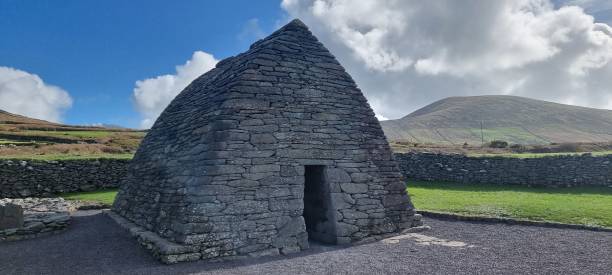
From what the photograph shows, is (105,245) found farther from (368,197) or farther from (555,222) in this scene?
(555,222)

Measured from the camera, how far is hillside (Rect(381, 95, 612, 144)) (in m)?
86.4

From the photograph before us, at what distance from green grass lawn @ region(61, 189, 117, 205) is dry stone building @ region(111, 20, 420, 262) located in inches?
278

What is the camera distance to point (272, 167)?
878 centimetres

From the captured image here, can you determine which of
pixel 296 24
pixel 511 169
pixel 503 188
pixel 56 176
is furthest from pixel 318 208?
pixel 56 176

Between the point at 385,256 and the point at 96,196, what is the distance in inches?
631

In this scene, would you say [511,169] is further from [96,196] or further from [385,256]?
[96,196]

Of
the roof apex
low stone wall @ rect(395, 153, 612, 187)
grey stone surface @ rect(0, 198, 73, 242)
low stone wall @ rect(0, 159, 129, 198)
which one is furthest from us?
low stone wall @ rect(395, 153, 612, 187)

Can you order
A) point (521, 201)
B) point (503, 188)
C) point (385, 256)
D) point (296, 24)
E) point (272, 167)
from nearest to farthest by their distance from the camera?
point (385, 256), point (272, 167), point (296, 24), point (521, 201), point (503, 188)

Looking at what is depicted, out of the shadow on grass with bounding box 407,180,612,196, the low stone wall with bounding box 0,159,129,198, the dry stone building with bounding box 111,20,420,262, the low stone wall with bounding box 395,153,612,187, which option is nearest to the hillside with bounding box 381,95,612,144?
the low stone wall with bounding box 395,153,612,187

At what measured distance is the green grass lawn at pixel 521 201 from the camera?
488 inches

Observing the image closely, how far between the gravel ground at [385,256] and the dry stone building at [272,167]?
0.47 meters

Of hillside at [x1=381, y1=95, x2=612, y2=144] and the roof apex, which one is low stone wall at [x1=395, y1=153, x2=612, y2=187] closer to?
the roof apex

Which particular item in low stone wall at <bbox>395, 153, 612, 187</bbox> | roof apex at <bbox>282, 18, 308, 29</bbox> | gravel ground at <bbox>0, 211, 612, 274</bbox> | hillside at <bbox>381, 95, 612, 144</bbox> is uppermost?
hillside at <bbox>381, 95, 612, 144</bbox>

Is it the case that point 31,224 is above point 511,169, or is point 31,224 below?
below
